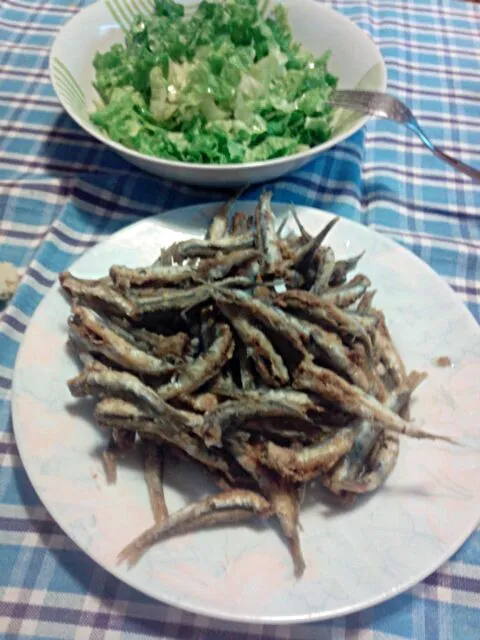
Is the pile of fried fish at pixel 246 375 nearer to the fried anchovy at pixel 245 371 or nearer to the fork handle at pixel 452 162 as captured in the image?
the fried anchovy at pixel 245 371

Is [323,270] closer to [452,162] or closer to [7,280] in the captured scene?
[452,162]

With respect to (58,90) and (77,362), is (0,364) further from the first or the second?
(58,90)

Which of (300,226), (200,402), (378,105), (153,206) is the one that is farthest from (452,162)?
(200,402)

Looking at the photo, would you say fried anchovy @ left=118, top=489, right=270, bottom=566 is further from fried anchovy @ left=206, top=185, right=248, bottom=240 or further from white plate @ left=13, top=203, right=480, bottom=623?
fried anchovy @ left=206, top=185, right=248, bottom=240

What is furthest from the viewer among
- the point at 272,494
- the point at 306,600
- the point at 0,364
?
the point at 0,364

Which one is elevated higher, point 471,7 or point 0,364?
point 471,7

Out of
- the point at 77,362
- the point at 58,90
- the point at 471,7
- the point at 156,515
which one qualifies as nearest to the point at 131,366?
the point at 77,362
